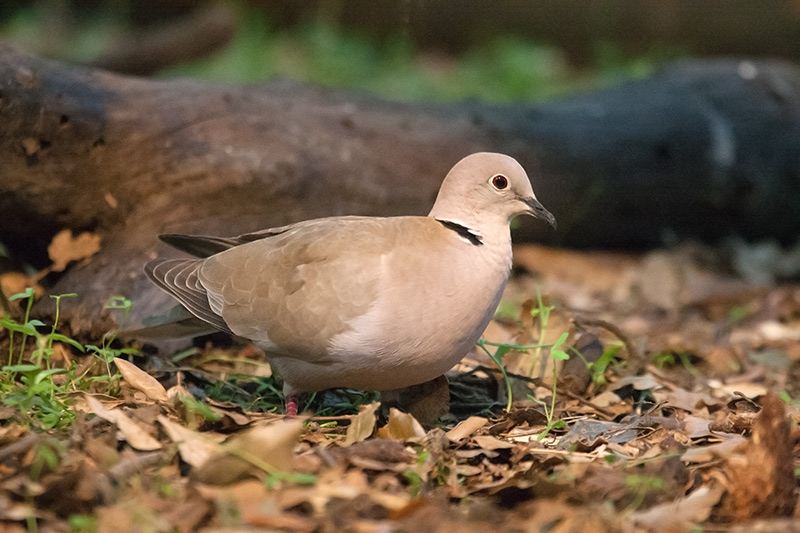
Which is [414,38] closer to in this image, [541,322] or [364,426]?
[541,322]

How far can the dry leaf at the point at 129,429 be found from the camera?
2932 millimetres

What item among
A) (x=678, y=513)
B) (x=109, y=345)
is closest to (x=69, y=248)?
(x=109, y=345)

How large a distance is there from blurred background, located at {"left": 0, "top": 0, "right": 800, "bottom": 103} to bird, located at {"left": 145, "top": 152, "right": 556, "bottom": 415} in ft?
19.4

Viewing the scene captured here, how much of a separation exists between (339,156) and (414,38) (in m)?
6.57

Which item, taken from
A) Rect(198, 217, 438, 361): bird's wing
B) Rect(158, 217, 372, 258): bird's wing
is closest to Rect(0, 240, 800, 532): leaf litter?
Rect(198, 217, 438, 361): bird's wing

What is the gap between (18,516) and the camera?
243 centimetres

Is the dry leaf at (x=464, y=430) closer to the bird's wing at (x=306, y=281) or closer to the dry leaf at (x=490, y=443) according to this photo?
the dry leaf at (x=490, y=443)

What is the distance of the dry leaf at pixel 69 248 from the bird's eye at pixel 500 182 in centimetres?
224

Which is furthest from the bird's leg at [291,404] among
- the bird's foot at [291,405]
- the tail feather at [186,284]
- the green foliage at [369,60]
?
the green foliage at [369,60]

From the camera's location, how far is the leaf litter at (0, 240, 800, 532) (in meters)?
2.50

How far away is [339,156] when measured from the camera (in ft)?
17.0

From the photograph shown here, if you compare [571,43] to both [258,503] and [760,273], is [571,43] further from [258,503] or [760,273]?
[258,503]

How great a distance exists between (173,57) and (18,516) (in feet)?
24.2

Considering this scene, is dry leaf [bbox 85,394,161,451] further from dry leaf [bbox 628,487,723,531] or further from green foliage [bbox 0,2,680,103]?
green foliage [bbox 0,2,680,103]
